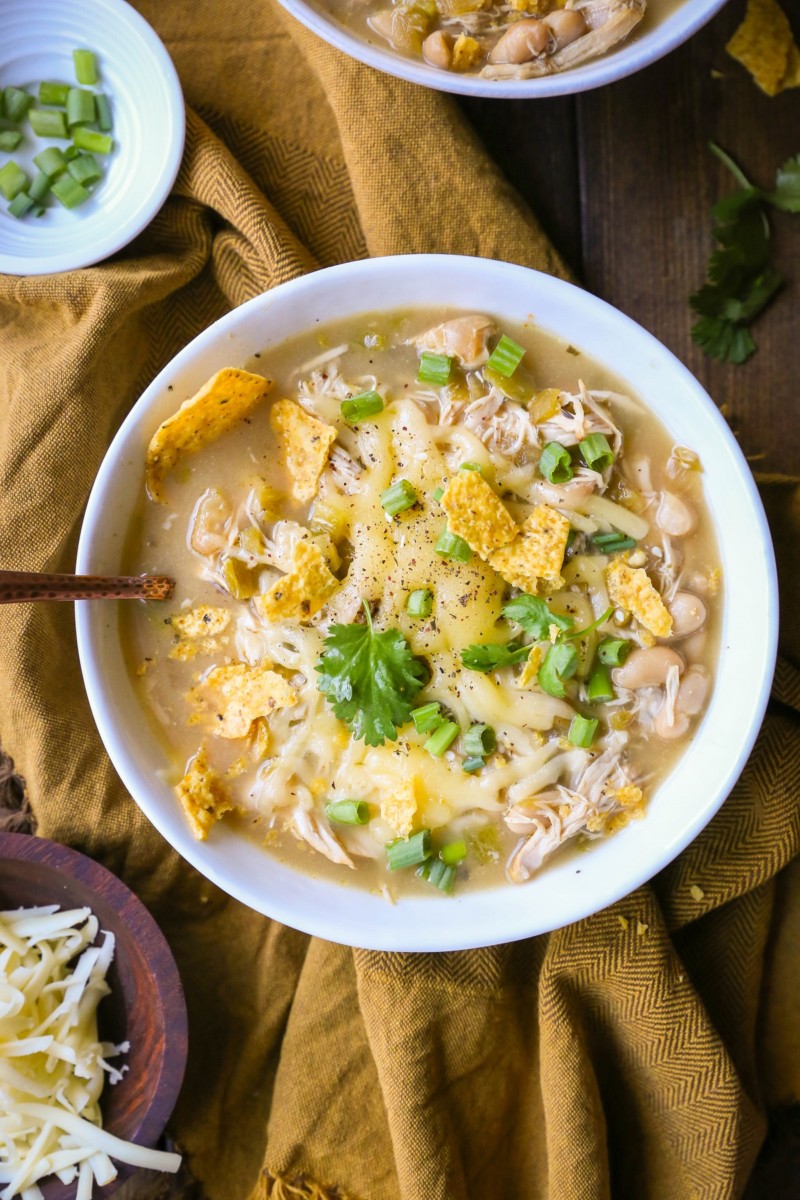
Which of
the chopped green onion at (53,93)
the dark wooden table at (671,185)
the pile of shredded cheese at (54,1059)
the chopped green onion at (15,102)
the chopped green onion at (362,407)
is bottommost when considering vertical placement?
the pile of shredded cheese at (54,1059)

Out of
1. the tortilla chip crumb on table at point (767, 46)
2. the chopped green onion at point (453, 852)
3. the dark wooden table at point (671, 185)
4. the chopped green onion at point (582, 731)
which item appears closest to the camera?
the chopped green onion at point (582, 731)

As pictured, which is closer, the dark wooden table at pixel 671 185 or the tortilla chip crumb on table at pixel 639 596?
the tortilla chip crumb on table at pixel 639 596

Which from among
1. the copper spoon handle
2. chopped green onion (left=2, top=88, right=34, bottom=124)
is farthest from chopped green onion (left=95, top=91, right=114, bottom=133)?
the copper spoon handle

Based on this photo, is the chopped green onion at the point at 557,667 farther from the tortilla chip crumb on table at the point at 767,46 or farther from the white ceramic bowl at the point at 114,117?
the tortilla chip crumb on table at the point at 767,46

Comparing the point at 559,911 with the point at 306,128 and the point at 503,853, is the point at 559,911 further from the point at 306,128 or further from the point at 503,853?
the point at 306,128

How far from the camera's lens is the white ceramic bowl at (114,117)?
3.58 metres

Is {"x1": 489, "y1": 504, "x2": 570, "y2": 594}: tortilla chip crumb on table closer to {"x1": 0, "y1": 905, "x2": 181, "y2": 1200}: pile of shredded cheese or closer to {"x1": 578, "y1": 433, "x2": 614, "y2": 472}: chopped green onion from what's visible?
{"x1": 578, "y1": 433, "x2": 614, "y2": 472}: chopped green onion

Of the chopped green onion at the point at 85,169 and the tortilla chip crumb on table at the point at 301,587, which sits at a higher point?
the chopped green onion at the point at 85,169

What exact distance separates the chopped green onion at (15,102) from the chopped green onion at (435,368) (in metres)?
1.82

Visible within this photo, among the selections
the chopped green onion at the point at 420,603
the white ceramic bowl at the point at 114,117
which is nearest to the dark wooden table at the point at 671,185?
the white ceramic bowl at the point at 114,117

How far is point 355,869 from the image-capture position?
11.0ft

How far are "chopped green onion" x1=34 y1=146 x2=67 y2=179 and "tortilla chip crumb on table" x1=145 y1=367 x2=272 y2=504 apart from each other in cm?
118

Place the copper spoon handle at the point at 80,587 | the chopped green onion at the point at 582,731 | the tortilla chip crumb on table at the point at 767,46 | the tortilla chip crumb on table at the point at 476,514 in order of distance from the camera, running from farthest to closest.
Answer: the tortilla chip crumb on table at the point at 767,46 < the chopped green onion at the point at 582,731 < the tortilla chip crumb on table at the point at 476,514 < the copper spoon handle at the point at 80,587

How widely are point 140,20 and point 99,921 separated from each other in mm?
3106
